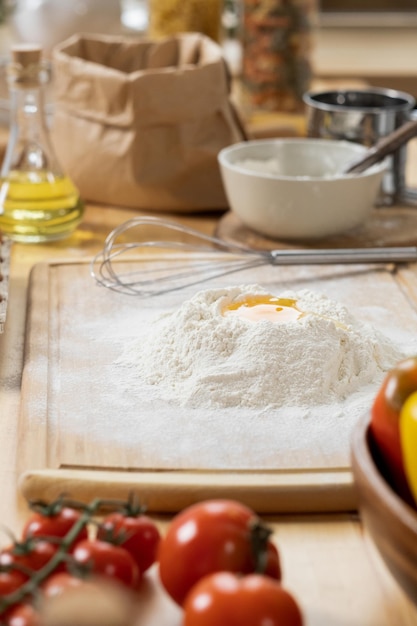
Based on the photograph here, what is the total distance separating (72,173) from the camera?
1.52m

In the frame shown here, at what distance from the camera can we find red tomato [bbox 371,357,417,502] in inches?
25.0

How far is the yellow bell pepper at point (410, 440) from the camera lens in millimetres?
603

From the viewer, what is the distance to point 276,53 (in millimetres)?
1839

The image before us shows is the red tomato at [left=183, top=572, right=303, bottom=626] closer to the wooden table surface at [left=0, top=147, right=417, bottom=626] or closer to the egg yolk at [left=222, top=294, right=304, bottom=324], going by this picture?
the wooden table surface at [left=0, top=147, right=417, bottom=626]

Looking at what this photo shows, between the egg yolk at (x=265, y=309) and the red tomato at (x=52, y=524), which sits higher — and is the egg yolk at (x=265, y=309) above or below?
below

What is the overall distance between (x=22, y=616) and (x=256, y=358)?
0.41 m

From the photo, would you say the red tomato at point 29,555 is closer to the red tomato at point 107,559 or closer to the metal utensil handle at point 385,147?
the red tomato at point 107,559

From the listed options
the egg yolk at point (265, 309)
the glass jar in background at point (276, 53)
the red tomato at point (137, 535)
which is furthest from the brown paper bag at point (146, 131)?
the red tomato at point (137, 535)

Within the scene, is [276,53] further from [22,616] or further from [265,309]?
[22,616]

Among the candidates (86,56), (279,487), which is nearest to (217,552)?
(279,487)

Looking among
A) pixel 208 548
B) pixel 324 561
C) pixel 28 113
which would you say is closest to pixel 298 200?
pixel 28 113

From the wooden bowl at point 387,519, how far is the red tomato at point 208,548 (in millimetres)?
63

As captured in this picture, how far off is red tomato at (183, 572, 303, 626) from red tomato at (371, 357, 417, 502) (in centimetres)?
13

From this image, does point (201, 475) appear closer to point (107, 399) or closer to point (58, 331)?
point (107, 399)
